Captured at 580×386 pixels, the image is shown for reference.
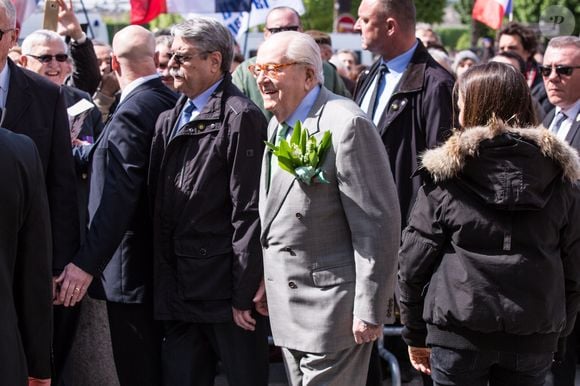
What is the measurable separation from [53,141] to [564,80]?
123 inches

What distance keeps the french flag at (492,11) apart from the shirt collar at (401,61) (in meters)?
6.36

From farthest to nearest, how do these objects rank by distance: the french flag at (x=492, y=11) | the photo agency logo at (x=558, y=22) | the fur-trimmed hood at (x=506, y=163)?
the french flag at (x=492, y=11) < the photo agency logo at (x=558, y=22) < the fur-trimmed hood at (x=506, y=163)

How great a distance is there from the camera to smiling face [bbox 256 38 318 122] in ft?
13.5

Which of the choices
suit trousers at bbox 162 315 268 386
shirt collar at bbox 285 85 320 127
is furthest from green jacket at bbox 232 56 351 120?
shirt collar at bbox 285 85 320 127

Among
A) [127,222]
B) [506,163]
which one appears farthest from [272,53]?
[127,222]

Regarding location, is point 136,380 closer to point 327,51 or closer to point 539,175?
point 539,175

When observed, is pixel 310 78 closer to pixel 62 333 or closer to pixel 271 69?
pixel 271 69

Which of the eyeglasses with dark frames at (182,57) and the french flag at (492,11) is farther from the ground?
the eyeglasses with dark frames at (182,57)

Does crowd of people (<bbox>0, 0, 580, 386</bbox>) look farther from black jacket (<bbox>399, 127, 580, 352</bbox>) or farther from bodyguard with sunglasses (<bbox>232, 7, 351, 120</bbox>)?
bodyguard with sunglasses (<bbox>232, 7, 351, 120</bbox>)

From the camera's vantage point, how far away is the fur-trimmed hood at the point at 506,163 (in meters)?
3.67

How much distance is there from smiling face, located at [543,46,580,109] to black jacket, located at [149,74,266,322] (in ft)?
7.40

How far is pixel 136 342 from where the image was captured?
497cm

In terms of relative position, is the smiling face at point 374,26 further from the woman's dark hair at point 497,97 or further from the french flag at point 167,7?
the french flag at point 167,7

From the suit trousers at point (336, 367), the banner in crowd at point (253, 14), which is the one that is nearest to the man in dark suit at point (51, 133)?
the suit trousers at point (336, 367)
